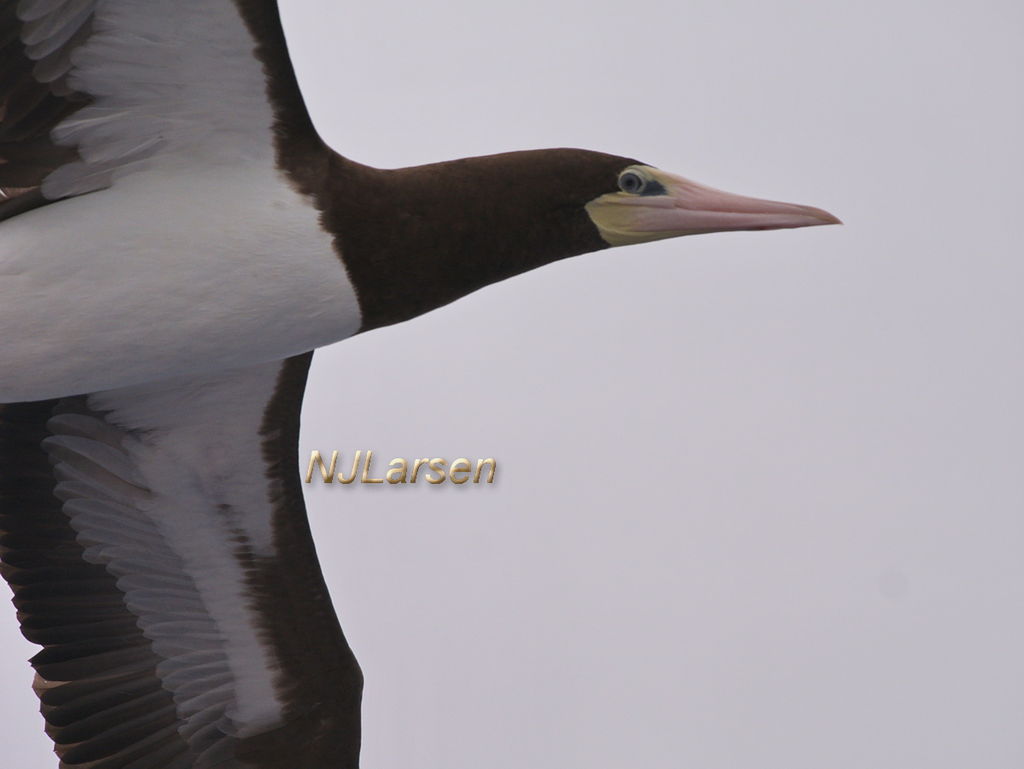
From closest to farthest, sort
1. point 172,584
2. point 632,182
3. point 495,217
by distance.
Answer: point 495,217 < point 632,182 < point 172,584

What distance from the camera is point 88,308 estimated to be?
5.52 m

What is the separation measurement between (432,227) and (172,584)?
2.22m

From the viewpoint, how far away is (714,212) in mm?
5996

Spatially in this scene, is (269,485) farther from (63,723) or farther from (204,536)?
(63,723)

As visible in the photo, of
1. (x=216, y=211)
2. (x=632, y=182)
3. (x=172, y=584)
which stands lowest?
(x=172, y=584)

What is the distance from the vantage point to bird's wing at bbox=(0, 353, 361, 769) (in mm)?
6641

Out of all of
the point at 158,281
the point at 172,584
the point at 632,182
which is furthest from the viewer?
the point at 172,584

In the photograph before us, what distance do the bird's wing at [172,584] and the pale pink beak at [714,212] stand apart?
157cm

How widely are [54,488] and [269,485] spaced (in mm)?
843

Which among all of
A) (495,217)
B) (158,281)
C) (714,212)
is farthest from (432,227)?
(714,212)

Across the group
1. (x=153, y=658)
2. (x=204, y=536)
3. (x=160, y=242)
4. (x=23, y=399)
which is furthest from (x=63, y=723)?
(x=160, y=242)

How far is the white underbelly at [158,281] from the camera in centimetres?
552

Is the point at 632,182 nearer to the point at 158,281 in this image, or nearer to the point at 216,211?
the point at 216,211

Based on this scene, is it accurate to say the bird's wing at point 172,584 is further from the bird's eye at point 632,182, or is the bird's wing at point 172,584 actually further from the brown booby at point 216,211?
the bird's eye at point 632,182
